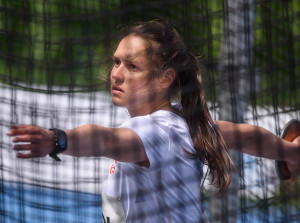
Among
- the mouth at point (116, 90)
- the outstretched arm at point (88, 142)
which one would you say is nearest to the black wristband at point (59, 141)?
the outstretched arm at point (88, 142)

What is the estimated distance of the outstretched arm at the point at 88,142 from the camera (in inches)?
27.5

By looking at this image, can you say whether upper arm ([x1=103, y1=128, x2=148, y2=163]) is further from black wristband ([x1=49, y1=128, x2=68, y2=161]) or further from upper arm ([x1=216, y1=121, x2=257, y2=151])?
upper arm ([x1=216, y1=121, x2=257, y2=151])

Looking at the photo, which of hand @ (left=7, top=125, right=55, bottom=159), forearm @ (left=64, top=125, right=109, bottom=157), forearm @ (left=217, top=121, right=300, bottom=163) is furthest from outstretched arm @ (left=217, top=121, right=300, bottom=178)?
hand @ (left=7, top=125, right=55, bottom=159)

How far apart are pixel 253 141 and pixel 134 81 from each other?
0.37 meters

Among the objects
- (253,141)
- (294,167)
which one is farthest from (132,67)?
(294,167)

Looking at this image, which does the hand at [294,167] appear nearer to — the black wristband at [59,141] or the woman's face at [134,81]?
the woman's face at [134,81]

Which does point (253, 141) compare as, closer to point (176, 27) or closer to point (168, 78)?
point (168, 78)

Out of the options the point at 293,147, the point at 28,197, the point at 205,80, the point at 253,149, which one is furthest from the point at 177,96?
the point at 28,197

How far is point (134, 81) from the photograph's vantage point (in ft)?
3.42

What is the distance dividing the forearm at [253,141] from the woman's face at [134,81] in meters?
0.24

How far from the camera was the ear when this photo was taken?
107 cm

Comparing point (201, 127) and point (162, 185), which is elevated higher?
point (201, 127)

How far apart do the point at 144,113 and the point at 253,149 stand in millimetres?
347

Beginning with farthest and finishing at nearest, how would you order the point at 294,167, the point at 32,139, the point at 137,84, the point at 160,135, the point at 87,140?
the point at 294,167
the point at 137,84
the point at 160,135
the point at 87,140
the point at 32,139
